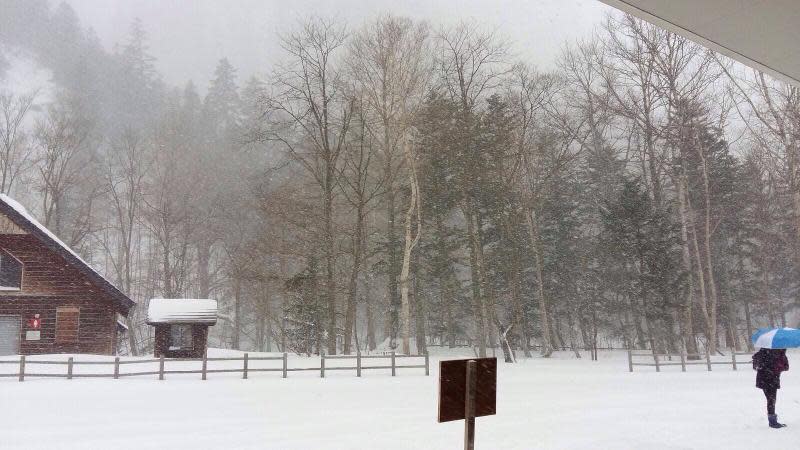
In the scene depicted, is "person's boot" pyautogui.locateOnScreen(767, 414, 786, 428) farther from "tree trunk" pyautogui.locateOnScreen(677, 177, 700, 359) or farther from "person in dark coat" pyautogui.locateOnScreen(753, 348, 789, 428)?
"tree trunk" pyautogui.locateOnScreen(677, 177, 700, 359)

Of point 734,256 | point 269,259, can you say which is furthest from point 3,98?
point 734,256

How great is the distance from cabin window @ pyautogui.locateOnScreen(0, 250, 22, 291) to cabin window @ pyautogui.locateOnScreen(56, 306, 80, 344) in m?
1.28

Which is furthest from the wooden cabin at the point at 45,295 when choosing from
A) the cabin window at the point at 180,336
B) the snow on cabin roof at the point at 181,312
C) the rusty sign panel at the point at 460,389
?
the rusty sign panel at the point at 460,389

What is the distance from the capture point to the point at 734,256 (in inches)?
927

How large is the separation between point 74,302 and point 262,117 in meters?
8.92

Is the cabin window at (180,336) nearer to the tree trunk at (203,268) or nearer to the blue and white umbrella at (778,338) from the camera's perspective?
the tree trunk at (203,268)

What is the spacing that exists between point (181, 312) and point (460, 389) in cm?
1470

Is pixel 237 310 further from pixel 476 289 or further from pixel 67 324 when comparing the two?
pixel 476 289

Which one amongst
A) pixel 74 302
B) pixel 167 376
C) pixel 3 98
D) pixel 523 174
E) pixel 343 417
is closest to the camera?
pixel 343 417

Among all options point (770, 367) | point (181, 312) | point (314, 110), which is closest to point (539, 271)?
point (314, 110)

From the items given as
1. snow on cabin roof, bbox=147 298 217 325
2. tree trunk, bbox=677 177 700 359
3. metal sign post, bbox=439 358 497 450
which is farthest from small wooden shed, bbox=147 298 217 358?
tree trunk, bbox=677 177 700 359

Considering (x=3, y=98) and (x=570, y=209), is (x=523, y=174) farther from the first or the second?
(x=3, y=98)

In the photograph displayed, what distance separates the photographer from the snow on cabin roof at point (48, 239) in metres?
14.3

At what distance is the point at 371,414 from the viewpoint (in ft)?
24.8
